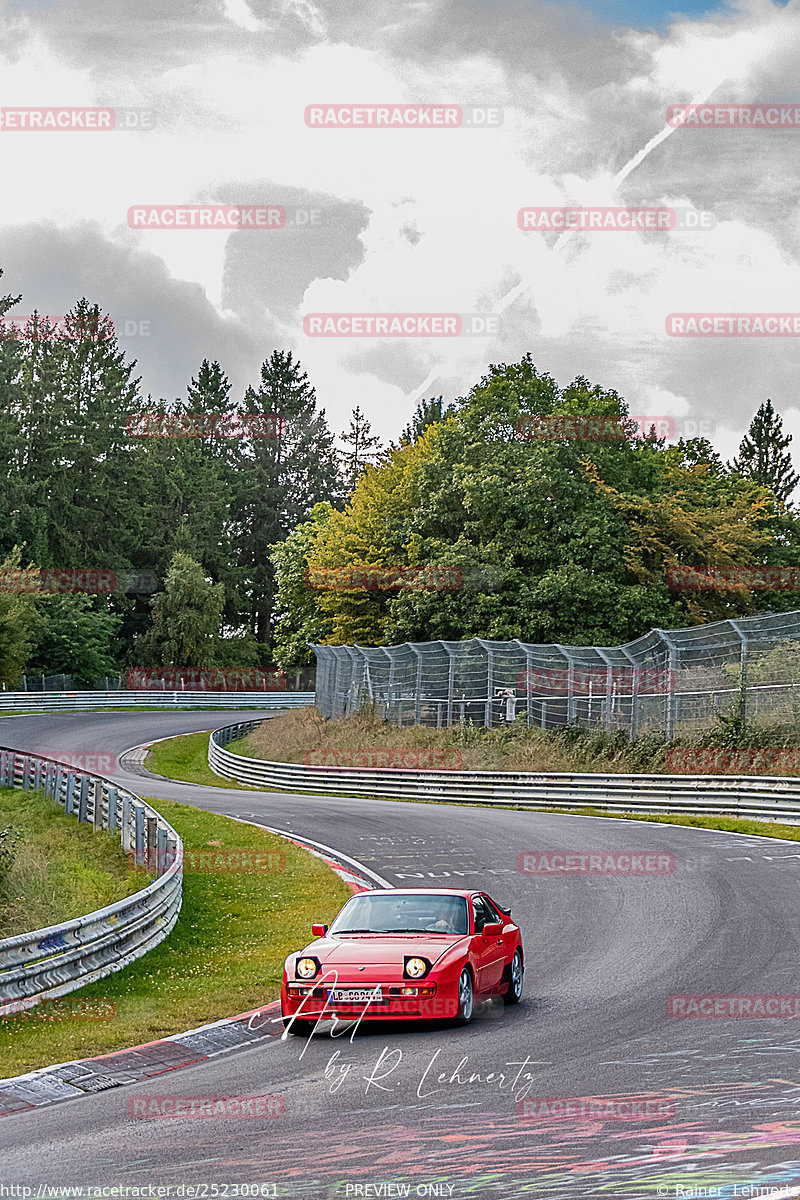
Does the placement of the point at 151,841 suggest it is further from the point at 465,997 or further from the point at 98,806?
the point at 465,997

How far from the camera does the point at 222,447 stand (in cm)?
11356

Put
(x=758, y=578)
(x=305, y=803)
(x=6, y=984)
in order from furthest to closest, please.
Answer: (x=758, y=578) → (x=305, y=803) → (x=6, y=984)

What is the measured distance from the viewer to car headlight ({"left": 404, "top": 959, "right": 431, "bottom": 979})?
1109 centimetres

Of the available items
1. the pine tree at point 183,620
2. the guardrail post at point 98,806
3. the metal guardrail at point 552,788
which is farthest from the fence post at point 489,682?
the pine tree at point 183,620

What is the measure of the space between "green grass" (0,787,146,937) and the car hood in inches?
248

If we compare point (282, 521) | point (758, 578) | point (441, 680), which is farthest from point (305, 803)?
point (282, 521)

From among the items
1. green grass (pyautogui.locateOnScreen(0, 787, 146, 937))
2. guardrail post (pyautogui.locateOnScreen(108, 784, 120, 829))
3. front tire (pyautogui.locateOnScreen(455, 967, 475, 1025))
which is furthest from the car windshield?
guardrail post (pyautogui.locateOnScreen(108, 784, 120, 829))

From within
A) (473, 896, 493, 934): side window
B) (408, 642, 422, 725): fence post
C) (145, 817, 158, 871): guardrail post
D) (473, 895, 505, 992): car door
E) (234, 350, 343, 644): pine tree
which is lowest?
(145, 817, 158, 871): guardrail post

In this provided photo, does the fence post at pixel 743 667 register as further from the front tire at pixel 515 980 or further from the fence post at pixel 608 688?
the front tire at pixel 515 980

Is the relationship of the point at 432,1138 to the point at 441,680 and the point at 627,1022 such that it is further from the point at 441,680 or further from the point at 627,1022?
the point at 441,680

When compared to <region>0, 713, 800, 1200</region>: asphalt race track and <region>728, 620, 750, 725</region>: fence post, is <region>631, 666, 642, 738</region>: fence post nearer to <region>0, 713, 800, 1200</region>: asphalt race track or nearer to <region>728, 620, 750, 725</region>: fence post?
<region>728, 620, 750, 725</region>: fence post

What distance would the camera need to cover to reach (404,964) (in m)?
11.1

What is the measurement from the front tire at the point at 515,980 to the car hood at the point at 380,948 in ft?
2.41

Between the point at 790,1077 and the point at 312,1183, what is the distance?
12.5ft
